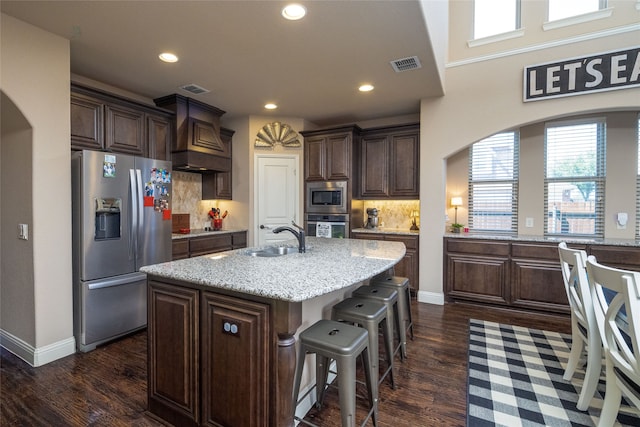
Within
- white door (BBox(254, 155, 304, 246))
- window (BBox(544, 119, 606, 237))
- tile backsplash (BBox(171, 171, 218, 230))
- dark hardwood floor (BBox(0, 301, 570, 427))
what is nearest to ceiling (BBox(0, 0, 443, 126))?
white door (BBox(254, 155, 304, 246))

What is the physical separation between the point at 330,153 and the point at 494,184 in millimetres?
2406

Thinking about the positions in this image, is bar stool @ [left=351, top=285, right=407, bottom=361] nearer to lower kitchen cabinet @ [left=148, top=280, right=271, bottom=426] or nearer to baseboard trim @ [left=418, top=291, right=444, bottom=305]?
lower kitchen cabinet @ [left=148, top=280, right=271, bottom=426]

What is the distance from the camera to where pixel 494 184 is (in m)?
4.31

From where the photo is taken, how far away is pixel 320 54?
2818mm

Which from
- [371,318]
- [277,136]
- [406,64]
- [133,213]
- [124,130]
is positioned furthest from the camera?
A: [277,136]

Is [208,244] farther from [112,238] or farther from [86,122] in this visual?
[86,122]

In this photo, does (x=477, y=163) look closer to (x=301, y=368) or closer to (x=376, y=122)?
(x=376, y=122)

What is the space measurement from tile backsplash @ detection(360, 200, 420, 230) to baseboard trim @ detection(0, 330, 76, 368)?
3577mm

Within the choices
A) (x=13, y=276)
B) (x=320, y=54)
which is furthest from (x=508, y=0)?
(x=13, y=276)

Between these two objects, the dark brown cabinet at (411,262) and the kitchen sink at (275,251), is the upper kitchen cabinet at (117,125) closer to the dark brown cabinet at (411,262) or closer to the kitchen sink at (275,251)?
the kitchen sink at (275,251)

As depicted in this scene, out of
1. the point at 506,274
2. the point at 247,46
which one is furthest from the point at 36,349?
the point at 506,274

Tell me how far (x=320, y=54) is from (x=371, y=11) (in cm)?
71

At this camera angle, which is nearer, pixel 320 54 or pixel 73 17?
pixel 73 17

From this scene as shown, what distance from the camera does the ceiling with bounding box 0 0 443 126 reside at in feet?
7.17
